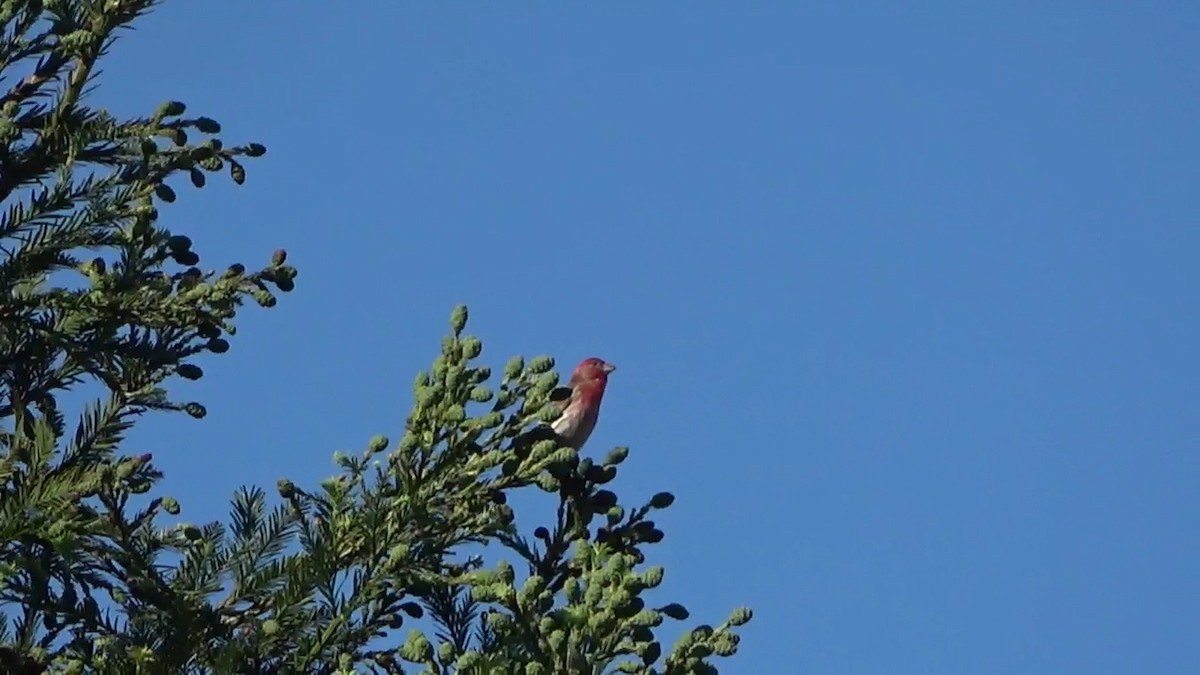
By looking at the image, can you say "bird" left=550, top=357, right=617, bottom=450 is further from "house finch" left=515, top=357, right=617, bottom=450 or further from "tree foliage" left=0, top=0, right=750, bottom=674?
"tree foliage" left=0, top=0, right=750, bottom=674

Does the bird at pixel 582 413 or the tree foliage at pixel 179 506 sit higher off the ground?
the bird at pixel 582 413

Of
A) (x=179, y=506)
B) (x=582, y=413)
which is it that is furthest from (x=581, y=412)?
(x=179, y=506)

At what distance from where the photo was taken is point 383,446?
5.16 m

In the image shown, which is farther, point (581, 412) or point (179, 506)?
point (581, 412)

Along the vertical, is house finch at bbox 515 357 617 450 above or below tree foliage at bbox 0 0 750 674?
above

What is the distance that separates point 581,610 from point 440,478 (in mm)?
635

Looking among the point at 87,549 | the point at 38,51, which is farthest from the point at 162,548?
the point at 38,51

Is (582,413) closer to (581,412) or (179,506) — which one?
(581,412)

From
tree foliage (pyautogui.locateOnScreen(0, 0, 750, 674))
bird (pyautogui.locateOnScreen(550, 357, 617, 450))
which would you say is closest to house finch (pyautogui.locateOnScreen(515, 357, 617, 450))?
bird (pyautogui.locateOnScreen(550, 357, 617, 450))

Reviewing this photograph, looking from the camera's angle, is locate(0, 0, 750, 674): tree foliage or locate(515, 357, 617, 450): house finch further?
locate(515, 357, 617, 450): house finch

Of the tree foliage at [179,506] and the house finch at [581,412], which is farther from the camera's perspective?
the house finch at [581,412]

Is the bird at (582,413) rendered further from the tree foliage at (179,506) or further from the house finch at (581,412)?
the tree foliage at (179,506)

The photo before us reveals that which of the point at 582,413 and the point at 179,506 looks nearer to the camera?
the point at 179,506

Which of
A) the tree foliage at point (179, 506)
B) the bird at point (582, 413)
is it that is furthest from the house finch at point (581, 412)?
the tree foliage at point (179, 506)
